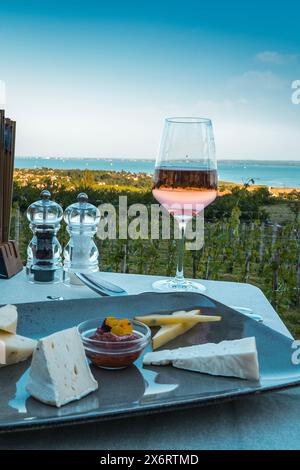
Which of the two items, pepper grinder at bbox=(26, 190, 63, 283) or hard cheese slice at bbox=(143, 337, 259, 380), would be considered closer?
hard cheese slice at bbox=(143, 337, 259, 380)

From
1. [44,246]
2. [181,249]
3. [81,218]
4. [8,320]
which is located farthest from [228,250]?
[8,320]

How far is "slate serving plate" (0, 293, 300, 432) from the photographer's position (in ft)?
2.37

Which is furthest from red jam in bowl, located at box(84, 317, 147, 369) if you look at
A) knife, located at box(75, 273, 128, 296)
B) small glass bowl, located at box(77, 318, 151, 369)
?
knife, located at box(75, 273, 128, 296)

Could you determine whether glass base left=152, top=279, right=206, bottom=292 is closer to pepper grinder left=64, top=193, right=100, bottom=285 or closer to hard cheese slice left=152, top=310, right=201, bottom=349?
pepper grinder left=64, top=193, right=100, bottom=285

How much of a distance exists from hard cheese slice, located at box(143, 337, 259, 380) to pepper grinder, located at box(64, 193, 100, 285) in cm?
84

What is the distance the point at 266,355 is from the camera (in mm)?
967

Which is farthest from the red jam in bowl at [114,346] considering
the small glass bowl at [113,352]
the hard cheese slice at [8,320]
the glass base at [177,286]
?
the glass base at [177,286]

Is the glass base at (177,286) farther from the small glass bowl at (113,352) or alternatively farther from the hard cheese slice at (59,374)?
the hard cheese slice at (59,374)

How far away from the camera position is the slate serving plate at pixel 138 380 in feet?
2.37

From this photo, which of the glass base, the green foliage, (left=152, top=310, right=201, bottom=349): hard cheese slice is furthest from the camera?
the green foliage

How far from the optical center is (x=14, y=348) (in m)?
0.89

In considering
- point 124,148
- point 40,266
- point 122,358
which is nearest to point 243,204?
point 40,266

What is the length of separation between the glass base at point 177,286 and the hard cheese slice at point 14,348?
25.5 inches
